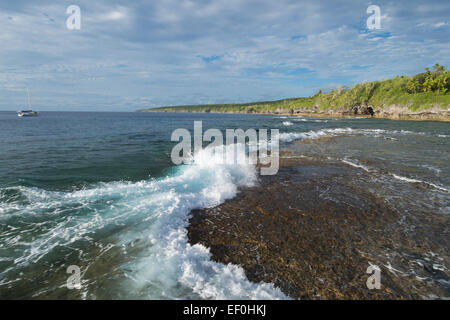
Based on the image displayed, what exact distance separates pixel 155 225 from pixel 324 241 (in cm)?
493

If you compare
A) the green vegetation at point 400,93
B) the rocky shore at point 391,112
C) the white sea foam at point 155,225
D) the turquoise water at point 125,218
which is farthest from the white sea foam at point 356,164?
the green vegetation at point 400,93

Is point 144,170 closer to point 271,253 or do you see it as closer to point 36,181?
point 36,181

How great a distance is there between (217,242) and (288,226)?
2195mm

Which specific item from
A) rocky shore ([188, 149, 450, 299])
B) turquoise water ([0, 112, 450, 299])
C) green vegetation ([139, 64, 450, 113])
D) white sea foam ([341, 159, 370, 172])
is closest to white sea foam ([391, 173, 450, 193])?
turquoise water ([0, 112, 450, 299])

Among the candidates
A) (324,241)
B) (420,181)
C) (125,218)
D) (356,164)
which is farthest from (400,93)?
(125,218)

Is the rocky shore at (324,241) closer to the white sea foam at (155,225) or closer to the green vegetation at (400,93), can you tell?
the white sea foam at (155,225)

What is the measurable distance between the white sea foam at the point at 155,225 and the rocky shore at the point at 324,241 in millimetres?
Result: 397

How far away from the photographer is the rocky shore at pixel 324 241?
4082 millimetres

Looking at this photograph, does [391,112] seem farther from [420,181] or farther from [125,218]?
[125,218]

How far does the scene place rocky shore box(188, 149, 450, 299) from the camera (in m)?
4.08

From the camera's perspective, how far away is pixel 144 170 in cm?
1261

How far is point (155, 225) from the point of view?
646 cm

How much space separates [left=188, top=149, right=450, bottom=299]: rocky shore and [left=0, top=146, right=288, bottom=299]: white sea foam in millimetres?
397

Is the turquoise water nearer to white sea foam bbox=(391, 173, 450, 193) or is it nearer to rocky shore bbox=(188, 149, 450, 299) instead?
white sea foam bbox=(391, 173, 450, 193)
